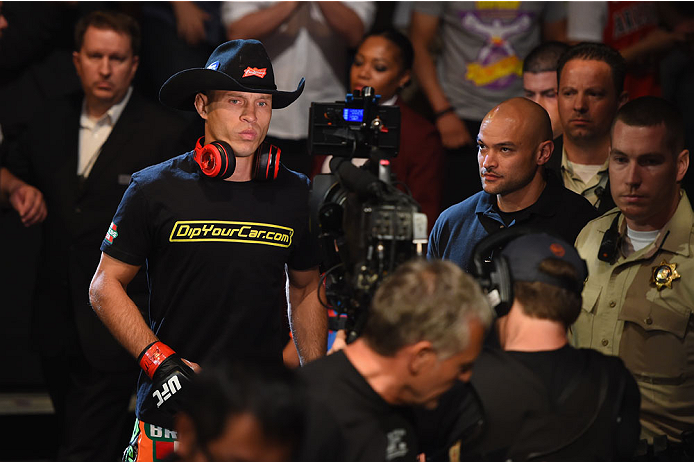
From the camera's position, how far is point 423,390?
2.34m

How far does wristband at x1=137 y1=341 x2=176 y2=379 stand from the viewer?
3.25 meters

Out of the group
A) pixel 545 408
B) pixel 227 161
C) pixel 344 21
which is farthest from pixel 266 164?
pixel 344 21

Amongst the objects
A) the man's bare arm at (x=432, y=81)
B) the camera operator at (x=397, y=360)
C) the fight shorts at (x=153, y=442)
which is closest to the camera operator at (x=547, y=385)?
the camera operator at (x=397, y=360)

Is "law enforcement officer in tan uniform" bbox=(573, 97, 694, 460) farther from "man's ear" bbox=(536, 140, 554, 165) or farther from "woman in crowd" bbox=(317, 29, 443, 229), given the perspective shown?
"woman in crowd" bbox=(317, 29, 443, 229)

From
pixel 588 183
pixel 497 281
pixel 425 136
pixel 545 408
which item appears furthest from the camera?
pixel 425 136

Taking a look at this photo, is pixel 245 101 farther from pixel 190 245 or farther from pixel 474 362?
pixel 474 362

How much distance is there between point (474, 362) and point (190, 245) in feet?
4.22

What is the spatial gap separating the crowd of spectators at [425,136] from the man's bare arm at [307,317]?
0.66 meters

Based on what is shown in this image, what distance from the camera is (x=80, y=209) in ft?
16.5

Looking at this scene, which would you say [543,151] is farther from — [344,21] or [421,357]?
[344,21]

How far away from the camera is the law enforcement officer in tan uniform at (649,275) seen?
3.31 m

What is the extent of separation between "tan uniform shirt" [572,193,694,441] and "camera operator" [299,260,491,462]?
1230 millimetres

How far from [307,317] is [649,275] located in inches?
52.4

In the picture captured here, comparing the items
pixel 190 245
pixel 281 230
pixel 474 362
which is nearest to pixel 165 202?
pixel 190 245
